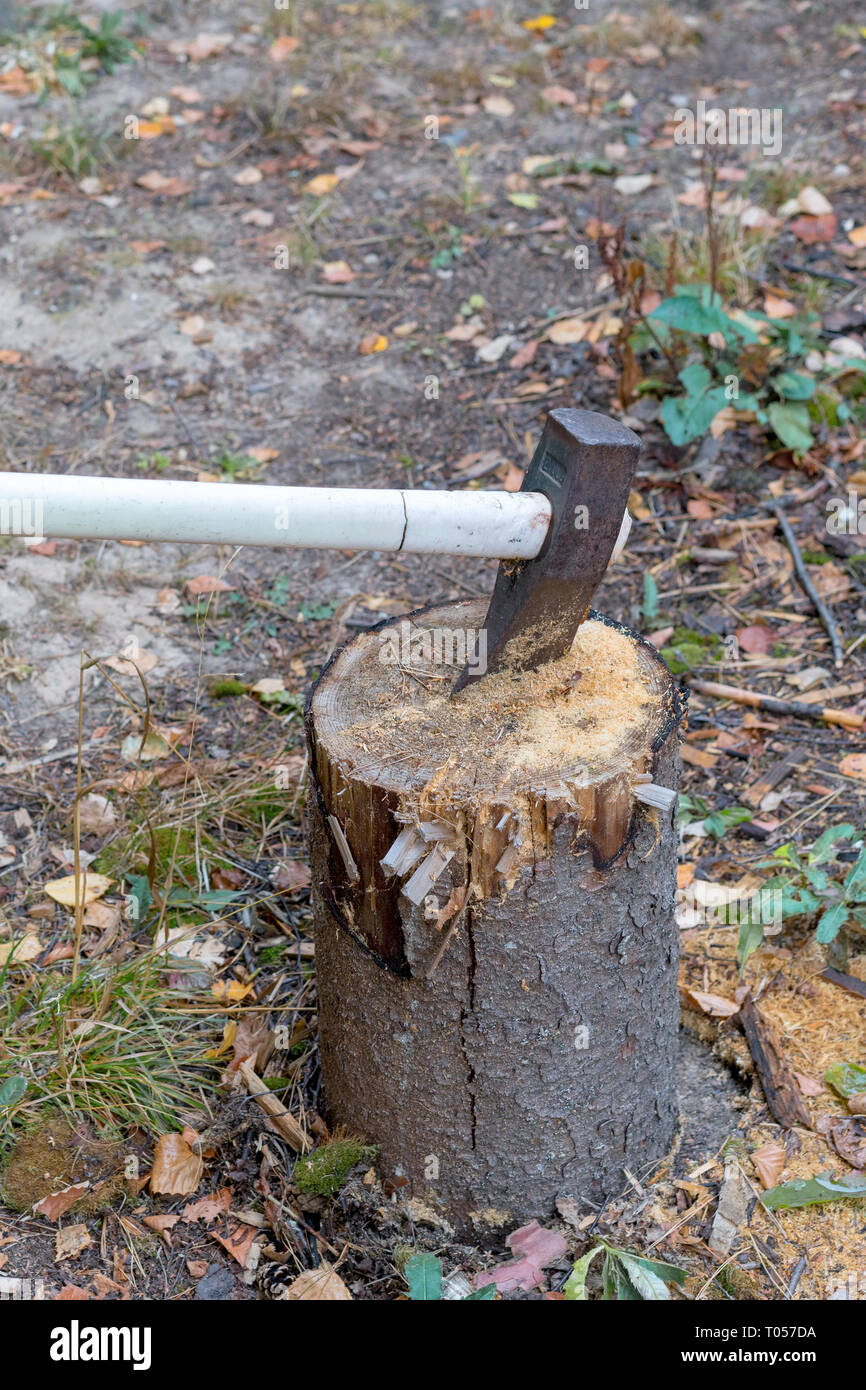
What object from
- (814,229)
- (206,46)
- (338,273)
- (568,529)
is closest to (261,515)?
(568,529)

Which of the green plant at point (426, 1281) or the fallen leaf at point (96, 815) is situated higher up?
the fallen leaf at point (96, 815)

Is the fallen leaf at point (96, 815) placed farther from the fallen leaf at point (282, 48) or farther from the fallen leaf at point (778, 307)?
the fallen leaf at point (282, 48)

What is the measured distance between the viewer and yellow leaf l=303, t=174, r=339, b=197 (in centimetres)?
547

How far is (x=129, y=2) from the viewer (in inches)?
254

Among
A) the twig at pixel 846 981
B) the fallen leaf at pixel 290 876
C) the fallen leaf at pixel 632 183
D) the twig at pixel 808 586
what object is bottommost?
the twig at pixel 846 981

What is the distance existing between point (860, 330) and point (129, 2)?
443cm

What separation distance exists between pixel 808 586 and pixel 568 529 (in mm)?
1973

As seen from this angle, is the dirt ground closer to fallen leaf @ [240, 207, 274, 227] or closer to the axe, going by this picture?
fallen leaf @ [240, 207, 274, 227]

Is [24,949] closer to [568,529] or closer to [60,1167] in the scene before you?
[60,1167]

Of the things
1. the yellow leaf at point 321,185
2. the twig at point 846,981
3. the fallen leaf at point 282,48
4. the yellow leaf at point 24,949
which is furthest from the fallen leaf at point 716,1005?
the fallen leaf at point 282,48

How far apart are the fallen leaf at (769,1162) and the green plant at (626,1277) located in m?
0.30

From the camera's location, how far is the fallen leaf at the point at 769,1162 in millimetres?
2340

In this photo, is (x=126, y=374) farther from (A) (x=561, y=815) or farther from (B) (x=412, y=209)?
(A) (x=561, y=815)
